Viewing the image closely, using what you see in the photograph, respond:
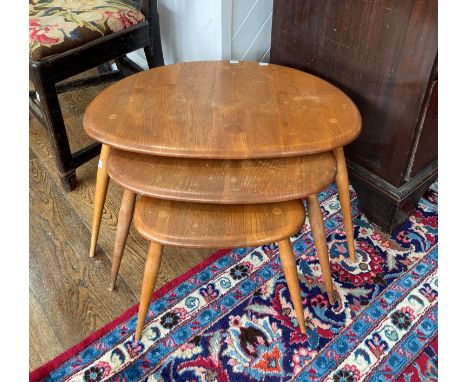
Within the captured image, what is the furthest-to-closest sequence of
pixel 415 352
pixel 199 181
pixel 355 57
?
pixel 355 57 → pixel 415 352 → pixel 199 181

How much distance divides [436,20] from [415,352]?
635 mm

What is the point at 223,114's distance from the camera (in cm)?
→ 80

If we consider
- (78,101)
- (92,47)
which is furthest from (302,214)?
(78,101)

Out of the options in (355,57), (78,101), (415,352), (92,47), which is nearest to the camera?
(415,352)

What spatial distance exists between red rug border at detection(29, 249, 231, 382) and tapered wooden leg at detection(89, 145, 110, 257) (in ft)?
0.66

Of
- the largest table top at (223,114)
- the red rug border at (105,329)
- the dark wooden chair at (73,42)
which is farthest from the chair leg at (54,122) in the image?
the red rug border at (105,329)

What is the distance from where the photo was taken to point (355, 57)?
0.93 metres

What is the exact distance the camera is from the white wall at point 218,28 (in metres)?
1.10

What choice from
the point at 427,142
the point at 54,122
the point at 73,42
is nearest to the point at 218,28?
the point at 73,42

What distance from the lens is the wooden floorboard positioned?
895 mm

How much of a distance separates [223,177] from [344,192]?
0.34 meters

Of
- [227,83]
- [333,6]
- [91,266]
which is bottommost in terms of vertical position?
[91,266]

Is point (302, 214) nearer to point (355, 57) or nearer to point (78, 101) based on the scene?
point (355, 57)

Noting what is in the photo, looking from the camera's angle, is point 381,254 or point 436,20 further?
point 381,254
